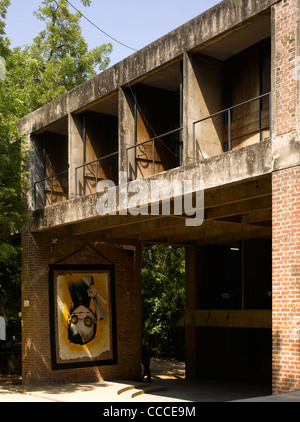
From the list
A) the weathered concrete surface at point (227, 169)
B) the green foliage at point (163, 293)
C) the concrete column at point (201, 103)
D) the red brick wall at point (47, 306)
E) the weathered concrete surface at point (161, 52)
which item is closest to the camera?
the weathered concrete surface at point (227, 169)

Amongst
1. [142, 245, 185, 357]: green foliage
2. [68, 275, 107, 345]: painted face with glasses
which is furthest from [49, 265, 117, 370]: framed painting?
[142, 245, 185, 357]: green foliage

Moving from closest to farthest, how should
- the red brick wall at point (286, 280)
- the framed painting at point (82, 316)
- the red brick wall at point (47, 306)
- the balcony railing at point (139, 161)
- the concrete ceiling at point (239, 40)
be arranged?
the red brick wall at point (286, 280), the concrete ceiling at point (239, 40), the balcony railing at point (139, 161), the red brick wall at point (47, 306), the framed painting at point (82, 316)

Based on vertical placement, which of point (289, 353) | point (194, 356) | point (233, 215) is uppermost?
point (233, 215)

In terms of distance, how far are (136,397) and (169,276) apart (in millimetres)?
11474

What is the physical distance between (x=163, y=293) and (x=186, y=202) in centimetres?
1609

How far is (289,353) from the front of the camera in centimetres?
948

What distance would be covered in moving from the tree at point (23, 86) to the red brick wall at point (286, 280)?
8.56 m

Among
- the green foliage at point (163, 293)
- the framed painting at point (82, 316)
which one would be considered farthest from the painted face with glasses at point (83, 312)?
the green foliage at point (163, 293)

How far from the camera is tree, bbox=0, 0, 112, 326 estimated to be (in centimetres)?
1691

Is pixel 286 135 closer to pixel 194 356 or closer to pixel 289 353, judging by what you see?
pixel 289 353

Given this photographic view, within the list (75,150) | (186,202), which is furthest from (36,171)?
(186,202)

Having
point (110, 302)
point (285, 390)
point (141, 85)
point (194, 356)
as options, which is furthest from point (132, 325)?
point (285, 390)

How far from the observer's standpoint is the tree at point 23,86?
1691cm

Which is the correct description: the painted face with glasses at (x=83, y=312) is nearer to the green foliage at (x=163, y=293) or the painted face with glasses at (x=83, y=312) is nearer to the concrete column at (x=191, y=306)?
the concrete column at (x=191, y=306)
